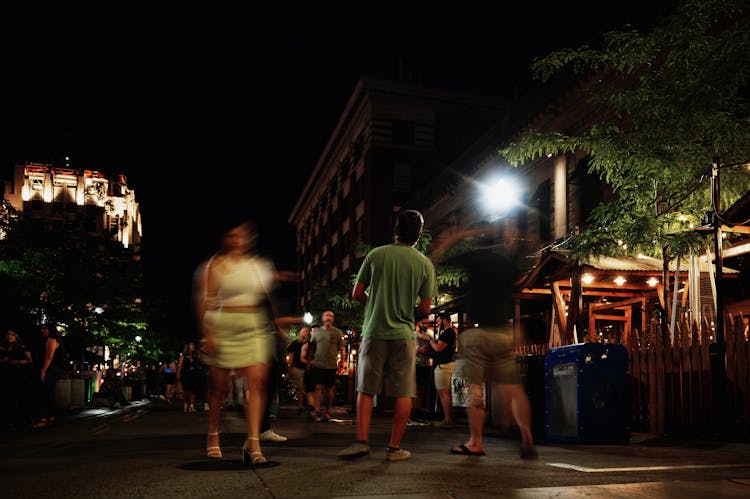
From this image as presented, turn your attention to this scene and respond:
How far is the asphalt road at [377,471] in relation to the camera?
452 cm

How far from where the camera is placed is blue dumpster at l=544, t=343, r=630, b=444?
828 cm

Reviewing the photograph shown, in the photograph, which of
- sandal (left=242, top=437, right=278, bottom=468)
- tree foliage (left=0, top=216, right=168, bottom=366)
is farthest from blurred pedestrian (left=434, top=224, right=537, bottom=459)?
tree foliage (left=0, top=216, right=168, bottom=366)

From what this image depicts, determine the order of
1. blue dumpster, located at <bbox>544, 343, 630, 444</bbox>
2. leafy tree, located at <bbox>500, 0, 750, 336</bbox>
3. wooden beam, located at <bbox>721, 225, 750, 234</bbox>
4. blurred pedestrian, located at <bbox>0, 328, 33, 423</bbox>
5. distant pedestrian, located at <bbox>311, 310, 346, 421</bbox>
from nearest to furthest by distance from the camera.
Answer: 1. blue dumpster, located at <bbox>544, 343, 630, 444</bbox>
2. leafy tree, located at <bbox>500, 0, 750, 336</bbox>
3. wooden beam, located at <bbox>721, 225, 750, 234</bbox>
4. blurred pedestrian, located at <bbox>0, 328, 33, 423</bbox>
5. distant pedestrian, located at <bbox>311, 310, 346, 421</bbox>

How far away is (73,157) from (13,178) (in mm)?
8210

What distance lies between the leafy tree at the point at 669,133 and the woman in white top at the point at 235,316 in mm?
5891

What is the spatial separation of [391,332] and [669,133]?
5725mm

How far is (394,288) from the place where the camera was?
5.95 m

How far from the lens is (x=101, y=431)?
35.9 ft

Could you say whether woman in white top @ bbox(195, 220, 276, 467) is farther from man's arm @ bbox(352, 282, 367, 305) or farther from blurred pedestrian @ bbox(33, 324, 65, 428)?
blurred pedestrian @ bbox(33, 324, 65, 428)

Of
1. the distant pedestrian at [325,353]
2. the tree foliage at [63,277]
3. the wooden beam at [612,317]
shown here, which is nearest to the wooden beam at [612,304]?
the wooden beam at [612,317]

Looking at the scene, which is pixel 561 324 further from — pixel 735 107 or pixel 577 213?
pixel 735 107

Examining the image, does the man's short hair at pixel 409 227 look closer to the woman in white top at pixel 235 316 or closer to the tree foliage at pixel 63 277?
the woman in white top at pixel 235 316

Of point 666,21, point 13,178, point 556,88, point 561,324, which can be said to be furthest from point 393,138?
point 13,178

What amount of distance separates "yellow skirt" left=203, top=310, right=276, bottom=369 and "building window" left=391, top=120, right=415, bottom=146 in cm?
3935
